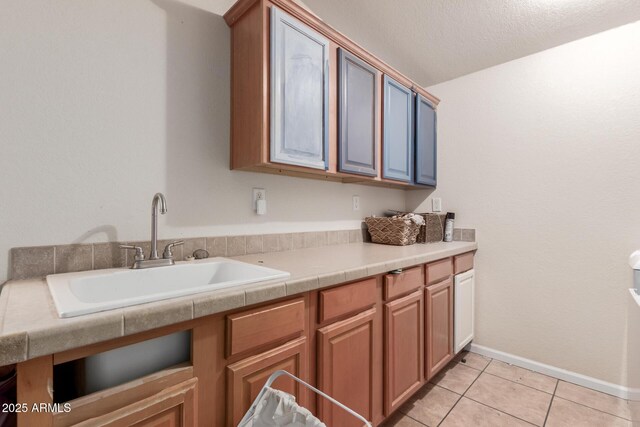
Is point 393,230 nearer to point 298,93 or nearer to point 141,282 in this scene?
point 298,93

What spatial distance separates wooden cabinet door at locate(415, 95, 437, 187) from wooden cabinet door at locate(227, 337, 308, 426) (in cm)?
171

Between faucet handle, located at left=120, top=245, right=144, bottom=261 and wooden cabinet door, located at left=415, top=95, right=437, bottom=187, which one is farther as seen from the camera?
wooden cabinet door, located at left=415, top=95, right=437, bottom=187

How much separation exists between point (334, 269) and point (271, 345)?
37cm

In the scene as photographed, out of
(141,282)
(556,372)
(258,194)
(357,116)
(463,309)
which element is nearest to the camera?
(141,282)

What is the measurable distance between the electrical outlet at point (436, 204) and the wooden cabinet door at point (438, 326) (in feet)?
2.53

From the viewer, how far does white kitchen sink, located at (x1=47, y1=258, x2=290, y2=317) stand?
27.3 inches

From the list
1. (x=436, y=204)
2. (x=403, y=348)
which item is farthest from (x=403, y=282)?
(x=436, y=204)

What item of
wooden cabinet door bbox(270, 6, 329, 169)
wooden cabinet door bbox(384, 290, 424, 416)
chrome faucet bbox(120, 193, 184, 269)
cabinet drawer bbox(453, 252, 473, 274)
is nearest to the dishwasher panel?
cabinet drawer bbox(453, 252, 473, 274)

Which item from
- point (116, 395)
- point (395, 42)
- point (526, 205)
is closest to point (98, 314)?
point (116, 395)

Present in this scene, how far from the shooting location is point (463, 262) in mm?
2180

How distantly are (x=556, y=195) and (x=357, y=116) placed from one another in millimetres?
1509

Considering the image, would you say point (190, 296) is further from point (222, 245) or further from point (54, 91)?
point (54, 91)

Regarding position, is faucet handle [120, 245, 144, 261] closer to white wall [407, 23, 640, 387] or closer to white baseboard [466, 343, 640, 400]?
white wall [407, 23, 640, 387]

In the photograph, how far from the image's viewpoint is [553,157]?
6.71 ft
